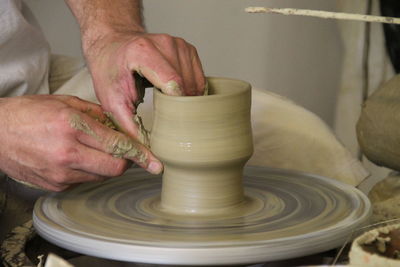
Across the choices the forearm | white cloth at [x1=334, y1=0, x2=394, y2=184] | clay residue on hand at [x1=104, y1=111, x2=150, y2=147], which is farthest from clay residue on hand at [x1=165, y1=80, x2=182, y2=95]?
white cloth at [x1=334, y1=0, x2=394, y2=184]

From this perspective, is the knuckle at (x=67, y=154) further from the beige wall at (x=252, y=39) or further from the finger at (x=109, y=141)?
the beige wall at (x=252, y=39)

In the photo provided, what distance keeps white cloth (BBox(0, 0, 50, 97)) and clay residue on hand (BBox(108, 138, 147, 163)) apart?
0.49 m

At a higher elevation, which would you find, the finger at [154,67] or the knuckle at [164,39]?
the knuckle at [164,39]

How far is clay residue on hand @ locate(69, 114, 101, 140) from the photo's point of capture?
1.32 m

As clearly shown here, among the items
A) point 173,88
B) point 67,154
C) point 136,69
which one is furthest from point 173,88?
point 67,154

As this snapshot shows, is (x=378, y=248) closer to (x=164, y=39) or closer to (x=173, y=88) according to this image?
(x=173, y=88)

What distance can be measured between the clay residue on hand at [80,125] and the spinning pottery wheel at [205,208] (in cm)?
11

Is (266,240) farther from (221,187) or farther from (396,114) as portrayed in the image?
(396,114)

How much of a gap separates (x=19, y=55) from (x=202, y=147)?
0.71 metres

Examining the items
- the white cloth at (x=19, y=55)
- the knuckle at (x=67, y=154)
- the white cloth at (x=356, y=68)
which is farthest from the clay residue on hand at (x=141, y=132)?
the white cloth at (x=356, y=68)

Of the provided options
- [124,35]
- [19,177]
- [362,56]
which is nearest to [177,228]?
[19,177]

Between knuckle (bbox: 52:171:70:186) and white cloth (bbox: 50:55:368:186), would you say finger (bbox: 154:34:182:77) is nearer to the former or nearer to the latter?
knuckle (bbox: 52:171:70:186)

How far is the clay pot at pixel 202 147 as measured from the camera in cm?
124

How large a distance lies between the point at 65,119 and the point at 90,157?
76 millimetres
